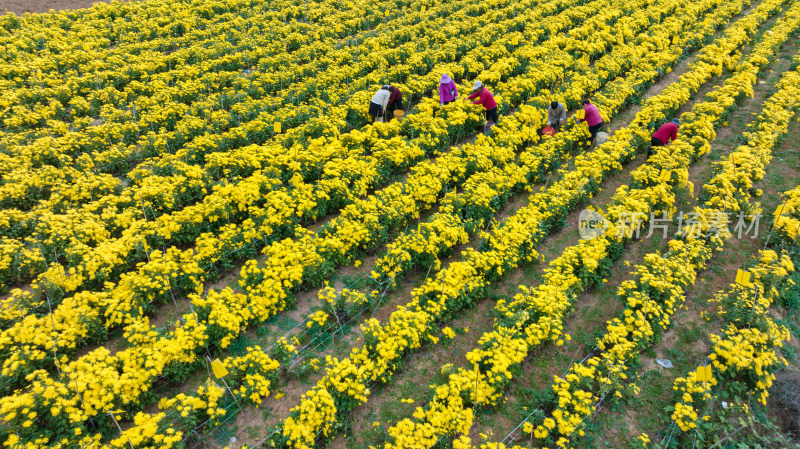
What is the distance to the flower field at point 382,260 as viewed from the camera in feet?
20.9

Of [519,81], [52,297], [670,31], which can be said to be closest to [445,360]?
[52,297]

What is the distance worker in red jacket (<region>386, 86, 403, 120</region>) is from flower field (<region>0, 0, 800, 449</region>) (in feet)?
2.29

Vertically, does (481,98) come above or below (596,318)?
above

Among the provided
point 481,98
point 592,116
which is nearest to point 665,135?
point 592,116

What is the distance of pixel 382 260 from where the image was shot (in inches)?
337

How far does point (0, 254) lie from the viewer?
8.08 meters

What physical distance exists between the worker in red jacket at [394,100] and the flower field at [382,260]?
2.29 feet

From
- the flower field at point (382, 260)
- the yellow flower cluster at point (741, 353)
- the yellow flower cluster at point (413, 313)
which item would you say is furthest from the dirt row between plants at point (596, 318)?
the yellow flower cluster at point (413, 313)

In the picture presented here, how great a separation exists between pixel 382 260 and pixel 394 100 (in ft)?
22.2

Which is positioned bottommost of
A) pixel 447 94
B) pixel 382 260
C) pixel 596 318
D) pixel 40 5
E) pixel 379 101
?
pixel 596 318

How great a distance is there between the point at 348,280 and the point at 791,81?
17810 mm

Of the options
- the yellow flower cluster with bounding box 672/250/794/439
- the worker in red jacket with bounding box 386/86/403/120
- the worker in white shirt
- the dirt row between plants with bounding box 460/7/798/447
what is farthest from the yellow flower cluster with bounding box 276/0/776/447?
the worker in red jacket with bounding box 386/86/403/120

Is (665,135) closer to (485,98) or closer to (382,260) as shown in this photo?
(485,98)

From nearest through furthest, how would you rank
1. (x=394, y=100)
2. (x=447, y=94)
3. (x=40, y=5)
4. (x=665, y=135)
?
(x=665, y=135), (x=394, y=100), (x=447, y=94), (x=40, y=5)
